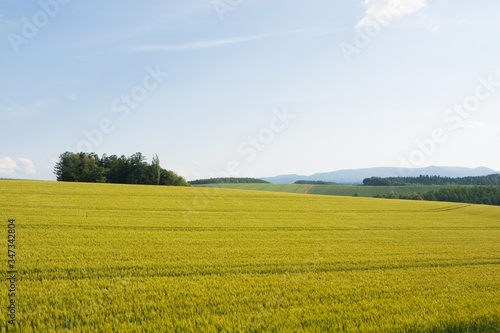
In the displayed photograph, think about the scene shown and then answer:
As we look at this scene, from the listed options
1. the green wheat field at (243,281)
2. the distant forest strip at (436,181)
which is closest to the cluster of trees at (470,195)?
the distant forest strip at (436,181)

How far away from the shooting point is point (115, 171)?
71.4m

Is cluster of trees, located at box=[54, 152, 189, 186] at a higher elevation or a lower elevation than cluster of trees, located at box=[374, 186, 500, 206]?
higher

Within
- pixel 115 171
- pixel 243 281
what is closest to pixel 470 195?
pixel 243 281

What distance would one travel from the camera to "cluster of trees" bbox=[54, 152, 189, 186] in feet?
219

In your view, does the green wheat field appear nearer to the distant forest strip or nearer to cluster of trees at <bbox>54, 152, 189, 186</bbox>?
cluster of trees at <bbox>54, 152, 189, 186</bbox>

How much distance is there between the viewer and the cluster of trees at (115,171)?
219 feet

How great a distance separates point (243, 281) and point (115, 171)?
7284 cm

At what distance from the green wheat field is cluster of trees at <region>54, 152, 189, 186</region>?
2166 inches

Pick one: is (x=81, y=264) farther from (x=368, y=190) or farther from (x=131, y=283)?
(x=368, y=190)

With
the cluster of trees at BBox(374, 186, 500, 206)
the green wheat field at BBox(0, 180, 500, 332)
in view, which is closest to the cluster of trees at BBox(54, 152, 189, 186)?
the green wheat field at BBox(0, 180, 500, 332)

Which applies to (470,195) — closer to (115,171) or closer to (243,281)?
(243,281)

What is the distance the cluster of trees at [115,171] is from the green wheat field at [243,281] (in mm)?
55015

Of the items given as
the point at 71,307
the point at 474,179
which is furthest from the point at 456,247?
the point at 474,179

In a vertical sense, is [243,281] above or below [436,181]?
below
